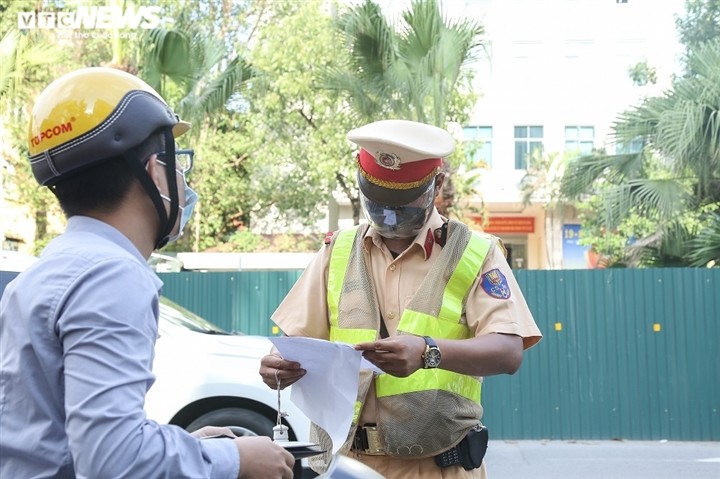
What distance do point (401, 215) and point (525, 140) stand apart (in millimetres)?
29798

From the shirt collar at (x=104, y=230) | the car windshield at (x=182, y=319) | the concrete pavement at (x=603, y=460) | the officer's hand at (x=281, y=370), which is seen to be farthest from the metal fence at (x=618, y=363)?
the shirt collar at (x=104, y=230)

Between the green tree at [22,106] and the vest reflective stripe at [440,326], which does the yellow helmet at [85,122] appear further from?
the green tree at [22,106]

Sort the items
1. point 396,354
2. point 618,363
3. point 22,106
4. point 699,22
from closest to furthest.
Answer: point 396,354
point 618,363
point 699,22
point 22,106

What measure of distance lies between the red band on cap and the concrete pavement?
248 inches

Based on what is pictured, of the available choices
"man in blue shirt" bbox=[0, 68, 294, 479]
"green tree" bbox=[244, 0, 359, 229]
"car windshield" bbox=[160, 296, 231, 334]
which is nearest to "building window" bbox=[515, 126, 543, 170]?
"green tree" bbox=[244, 0, 359, 229]

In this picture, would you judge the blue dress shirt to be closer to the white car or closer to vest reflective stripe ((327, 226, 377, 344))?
vest reflective stripe ((327, 226, 377, 344))

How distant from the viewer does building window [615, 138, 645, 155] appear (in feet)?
41.4

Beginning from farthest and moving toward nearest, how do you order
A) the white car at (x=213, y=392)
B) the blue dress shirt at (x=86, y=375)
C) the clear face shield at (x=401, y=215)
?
1. the white car at (x=213, y=392)
2. the clear face shield at (x=401, y=215)
3. the blue dress shirt at (x=86, y=375)

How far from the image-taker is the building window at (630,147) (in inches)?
497

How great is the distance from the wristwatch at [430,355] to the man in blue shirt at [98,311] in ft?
2.45

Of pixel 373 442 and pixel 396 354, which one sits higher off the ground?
pixel 396 354

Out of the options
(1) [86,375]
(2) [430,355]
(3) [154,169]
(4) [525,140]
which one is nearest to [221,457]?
(1) [86,375]

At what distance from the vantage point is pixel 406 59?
458 inches

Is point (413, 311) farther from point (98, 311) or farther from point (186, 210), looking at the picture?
point (98, 311)
